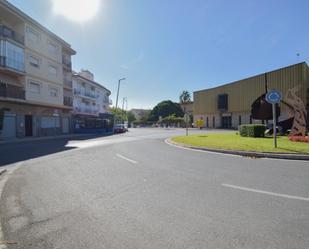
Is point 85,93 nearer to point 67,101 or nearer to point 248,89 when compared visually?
point 67,101

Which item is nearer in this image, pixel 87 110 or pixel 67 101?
pixel 67 101

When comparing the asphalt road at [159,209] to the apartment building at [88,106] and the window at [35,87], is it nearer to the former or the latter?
the window at [35,87]

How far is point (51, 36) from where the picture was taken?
35.1 metres

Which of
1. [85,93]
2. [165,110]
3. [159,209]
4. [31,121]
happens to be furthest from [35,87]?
[165,110]

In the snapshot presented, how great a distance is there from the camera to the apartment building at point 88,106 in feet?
155

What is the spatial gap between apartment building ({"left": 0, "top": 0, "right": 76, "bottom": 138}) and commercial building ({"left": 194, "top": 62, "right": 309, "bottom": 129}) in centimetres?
2939

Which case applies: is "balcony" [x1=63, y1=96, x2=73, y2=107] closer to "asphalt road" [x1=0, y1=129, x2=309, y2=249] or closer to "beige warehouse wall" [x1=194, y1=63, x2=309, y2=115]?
"asphalt road" [x1=0, y1=129, x2=309, y2=249]

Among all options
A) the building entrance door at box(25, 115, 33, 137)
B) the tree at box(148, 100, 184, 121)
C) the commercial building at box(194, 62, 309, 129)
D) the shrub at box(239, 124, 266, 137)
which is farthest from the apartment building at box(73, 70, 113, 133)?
the tree at box(148, 100, 184, 121)

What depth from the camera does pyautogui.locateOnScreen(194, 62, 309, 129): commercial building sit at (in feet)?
154

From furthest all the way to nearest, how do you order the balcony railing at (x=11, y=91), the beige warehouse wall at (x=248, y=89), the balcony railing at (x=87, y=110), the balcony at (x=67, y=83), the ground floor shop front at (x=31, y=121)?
the balcony railing at (x=87, y=110) < the beige warehouse wall at (x=248, y=89) < the balcony at (x=67, y=83) < the ground floor shop front at (x=31, y=121) < the balcony railing at (x=11, y=91)

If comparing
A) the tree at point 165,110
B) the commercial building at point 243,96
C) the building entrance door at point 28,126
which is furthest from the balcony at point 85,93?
the tree at point 165,110

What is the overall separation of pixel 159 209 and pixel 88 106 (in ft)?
170

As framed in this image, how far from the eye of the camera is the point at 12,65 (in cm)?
2769

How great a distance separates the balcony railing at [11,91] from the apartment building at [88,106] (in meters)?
15.2
